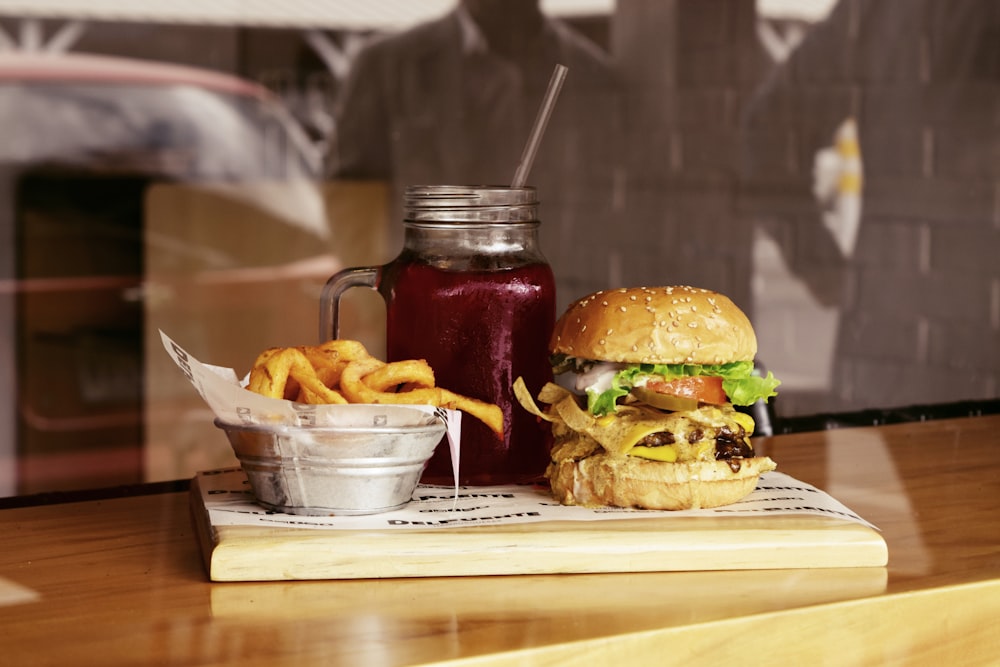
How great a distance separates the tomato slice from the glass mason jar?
12 centimetres

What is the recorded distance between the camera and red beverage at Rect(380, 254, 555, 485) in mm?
1070

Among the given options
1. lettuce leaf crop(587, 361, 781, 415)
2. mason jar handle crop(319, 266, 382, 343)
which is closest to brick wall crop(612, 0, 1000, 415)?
lettuce leaf crop(587, 361, 781, 415)

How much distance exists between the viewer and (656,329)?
3.36 feet

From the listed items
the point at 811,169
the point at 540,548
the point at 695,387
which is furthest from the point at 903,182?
the point at 540,548

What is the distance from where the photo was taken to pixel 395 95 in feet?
12.0

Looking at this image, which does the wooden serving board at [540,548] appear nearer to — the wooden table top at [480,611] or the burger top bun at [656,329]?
the wooden table top at [480,611]

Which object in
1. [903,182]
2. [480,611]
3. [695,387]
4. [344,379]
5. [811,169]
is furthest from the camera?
[811,169]

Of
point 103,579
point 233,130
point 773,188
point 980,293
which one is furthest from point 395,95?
point 103,579

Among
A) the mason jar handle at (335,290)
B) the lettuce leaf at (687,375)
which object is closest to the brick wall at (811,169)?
the lettuce leaf at (687,375)

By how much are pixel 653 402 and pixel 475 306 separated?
165 millimetres

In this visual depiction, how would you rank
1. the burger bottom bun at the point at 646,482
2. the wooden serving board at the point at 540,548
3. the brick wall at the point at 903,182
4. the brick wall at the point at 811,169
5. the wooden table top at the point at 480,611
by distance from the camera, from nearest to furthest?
the wooden table top at the point at 480,611 → the wooden serving board at the point at 540,548 → the burger bottom bun at the point at 646,482 → the brick wall at the point at 903,182 → the brick wall at the point at 811,169

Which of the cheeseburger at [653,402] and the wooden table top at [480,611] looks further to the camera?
the cheeseburger at [653,402]

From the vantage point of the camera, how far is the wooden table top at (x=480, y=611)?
30.1 inches

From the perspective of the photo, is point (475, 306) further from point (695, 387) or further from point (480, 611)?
point (480, 611)
